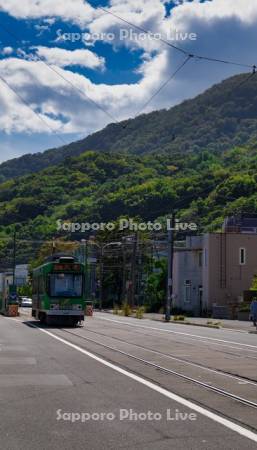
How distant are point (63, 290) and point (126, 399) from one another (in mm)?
23371

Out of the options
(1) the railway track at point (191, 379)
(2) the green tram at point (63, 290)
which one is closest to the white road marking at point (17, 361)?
(1) the railway track at point (191, 379)

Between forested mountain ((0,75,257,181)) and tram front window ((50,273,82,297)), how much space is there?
90.7 m

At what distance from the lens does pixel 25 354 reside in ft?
62.1

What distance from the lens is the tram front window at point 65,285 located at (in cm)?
3441

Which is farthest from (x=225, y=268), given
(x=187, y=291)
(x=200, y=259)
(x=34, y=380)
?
(x=34, y=380)

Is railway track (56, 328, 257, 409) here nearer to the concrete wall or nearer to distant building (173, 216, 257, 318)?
distant building (173, 216, 257, 318)

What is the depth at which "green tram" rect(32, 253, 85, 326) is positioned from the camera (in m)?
34.2

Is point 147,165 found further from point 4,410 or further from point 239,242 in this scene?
point 4,410

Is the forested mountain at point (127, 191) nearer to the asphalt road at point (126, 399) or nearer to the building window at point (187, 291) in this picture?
the building window at point (187, 291)

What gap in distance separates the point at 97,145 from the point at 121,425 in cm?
13375

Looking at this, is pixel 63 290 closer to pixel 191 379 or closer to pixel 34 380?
pixel 191 379

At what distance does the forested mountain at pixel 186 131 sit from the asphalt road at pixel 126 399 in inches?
4212

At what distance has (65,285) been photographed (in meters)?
34.6

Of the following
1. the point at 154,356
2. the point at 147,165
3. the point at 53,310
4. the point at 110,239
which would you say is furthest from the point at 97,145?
the point at 154,356
